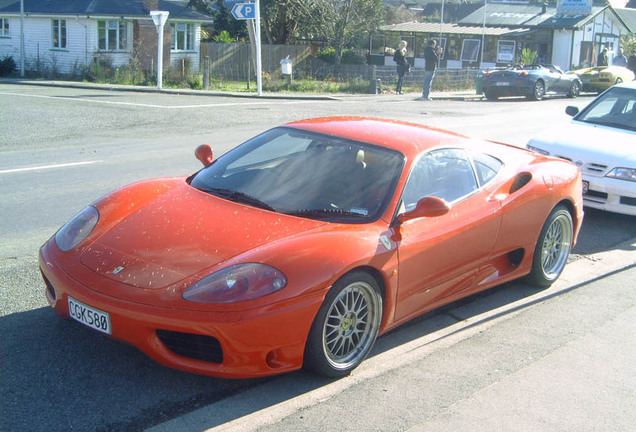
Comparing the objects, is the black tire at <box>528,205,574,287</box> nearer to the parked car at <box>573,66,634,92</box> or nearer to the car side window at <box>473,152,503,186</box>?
the car side window at <box>473,152,503,186</box>

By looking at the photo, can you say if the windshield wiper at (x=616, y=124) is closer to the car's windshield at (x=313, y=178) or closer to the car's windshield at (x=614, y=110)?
the car's windshield at (x=614, y=110)

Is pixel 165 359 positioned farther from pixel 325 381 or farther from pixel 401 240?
pixel 401 240

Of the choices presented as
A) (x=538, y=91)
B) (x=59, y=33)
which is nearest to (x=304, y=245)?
(x=538, y=91)

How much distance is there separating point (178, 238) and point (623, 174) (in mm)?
5672

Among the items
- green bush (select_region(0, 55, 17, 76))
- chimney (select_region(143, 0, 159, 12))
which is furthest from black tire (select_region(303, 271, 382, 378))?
chimney (select_region(143, 0, 159, 12))

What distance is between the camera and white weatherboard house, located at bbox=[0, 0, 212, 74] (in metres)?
36.5

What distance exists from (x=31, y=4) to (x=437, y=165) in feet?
131

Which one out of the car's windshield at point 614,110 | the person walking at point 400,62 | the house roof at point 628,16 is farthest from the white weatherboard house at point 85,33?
the house roof at point 628,16

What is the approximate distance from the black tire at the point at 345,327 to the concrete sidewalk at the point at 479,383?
4.5 inches

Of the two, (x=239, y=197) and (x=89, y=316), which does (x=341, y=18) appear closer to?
(x=239, y=197)

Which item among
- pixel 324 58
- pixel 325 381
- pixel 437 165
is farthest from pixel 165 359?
pixel 324 58

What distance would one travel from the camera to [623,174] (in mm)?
7840

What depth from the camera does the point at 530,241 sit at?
553cm

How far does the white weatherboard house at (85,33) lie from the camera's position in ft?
120
